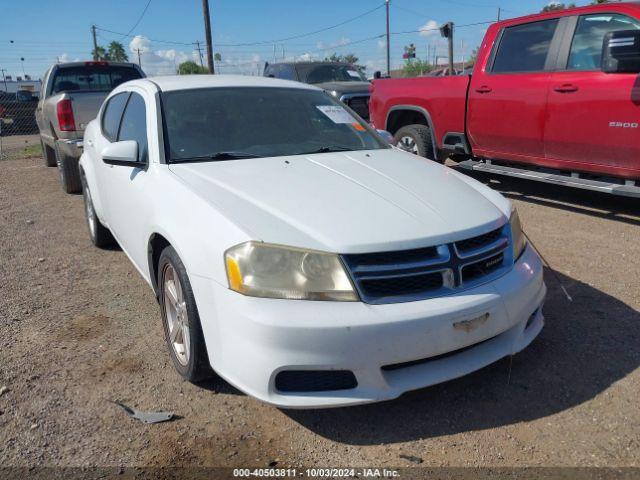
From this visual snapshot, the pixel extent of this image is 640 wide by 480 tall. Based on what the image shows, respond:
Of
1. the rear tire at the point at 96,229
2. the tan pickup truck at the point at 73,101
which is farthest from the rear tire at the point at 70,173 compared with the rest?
the rear tire at the point at 96,229

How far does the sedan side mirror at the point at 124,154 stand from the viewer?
331 cm

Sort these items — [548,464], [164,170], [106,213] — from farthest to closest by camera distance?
[106,213]
[164,170]
[548,464]

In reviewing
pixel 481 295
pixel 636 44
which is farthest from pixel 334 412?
pixel 636 44

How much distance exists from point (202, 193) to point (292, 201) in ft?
1.54

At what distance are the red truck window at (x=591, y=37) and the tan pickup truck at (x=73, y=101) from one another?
5.76m

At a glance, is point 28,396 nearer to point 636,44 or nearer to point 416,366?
point 416,366

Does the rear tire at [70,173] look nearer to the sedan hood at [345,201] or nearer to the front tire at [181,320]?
the sedan hood at [345,201]

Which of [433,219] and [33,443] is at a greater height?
[433,219]

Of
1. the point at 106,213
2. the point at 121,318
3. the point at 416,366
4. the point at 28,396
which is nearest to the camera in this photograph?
the point at 416,366

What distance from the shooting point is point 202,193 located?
2773 mm

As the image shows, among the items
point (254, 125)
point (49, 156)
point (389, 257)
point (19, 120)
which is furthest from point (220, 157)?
point (19, 120)

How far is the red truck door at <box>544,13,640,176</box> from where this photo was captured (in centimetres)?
499

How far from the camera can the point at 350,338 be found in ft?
7.34

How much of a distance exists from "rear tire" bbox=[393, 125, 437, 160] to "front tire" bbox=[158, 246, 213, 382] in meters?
4.78
